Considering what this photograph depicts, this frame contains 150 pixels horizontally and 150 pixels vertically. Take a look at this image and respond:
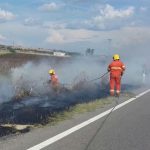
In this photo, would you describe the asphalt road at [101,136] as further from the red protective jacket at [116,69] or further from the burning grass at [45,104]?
the red protective jacket at [116,69]

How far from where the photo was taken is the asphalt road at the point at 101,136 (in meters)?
8.62

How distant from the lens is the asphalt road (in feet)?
28.3

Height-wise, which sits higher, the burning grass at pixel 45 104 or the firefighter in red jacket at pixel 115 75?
the firefighter in red jacket at pixel 115 75

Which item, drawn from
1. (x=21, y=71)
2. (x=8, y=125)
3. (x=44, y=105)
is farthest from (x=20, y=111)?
(x=21, y=71)

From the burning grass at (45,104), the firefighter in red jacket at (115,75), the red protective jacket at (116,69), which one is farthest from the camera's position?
the red protective jacket at (116,69)

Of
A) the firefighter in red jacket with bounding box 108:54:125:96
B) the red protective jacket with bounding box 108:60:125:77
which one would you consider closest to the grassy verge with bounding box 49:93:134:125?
the firefighter in red jacket with bounding box 108:54:125:96

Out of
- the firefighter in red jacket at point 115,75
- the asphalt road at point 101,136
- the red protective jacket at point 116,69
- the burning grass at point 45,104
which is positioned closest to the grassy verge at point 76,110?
the burning grass at point 45,104

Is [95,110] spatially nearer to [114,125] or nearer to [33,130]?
[114,125]

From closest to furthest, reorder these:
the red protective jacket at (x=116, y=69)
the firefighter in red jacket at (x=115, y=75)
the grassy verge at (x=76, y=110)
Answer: the grassy verge at (x=76, y=110) < the firefighter in red jacket at (x=115, y=75) < the red protective jacket at (x=116, y=69)

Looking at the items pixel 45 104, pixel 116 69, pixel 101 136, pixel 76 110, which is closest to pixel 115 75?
pixel 116 69

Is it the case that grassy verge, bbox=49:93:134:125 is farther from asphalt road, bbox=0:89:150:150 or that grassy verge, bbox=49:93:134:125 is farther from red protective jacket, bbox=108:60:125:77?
red protective jacket, bbox=108:60:125:77

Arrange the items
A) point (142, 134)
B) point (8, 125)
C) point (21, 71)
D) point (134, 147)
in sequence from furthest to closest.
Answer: point (21, 71), point (8, 125), point (142, 134), point (134, 147)

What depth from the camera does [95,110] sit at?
46.7 feet

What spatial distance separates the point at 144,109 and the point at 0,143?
7.14 m
